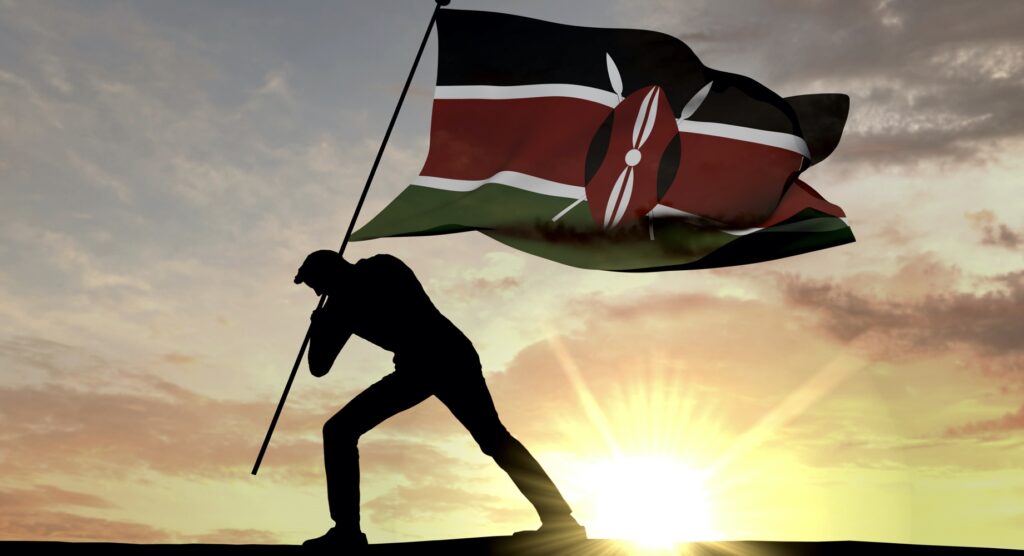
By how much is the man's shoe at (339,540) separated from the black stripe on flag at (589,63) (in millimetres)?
4296

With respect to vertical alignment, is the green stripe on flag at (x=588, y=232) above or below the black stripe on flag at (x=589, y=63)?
below

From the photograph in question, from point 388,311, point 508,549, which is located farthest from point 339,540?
point 388,311

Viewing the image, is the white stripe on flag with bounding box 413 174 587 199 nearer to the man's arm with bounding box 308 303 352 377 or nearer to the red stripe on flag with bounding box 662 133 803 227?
the red stripe on flag with bounding box 662 133 803 227

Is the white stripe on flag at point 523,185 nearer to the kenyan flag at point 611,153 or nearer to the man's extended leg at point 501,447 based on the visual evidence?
the kenyan flag at point 611,153

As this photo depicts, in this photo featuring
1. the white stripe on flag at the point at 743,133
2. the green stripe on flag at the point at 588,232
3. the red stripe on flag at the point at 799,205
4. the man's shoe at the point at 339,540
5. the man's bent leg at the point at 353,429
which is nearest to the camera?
the man's shoe at the point at 339,540

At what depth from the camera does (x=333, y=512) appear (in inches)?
294

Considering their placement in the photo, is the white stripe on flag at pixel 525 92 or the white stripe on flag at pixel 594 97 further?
the white stripe on flag at pixel 525 92

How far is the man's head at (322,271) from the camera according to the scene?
24.7 ft

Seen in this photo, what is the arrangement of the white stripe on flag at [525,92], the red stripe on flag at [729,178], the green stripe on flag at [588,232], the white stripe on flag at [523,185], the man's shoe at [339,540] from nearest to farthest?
1. the man's shoe at [339,540]
2. the green stripe on flag at [588,232]
3. the red stripe on flag at [729,178]
4. the white stripe on flag at [523,185]
5. the white stripe on flag at [525,92]

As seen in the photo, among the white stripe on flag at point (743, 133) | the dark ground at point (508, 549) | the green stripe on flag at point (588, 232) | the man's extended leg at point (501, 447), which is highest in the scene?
the white stripe on flag at point (743, 133)

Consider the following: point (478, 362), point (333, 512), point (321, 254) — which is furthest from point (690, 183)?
point (333, 512)

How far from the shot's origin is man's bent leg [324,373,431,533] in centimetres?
745

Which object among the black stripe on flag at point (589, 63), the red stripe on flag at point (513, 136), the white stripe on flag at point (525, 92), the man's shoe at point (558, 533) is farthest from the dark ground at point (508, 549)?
the white stripe on flag at point (525, 92)

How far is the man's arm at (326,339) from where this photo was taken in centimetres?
762
